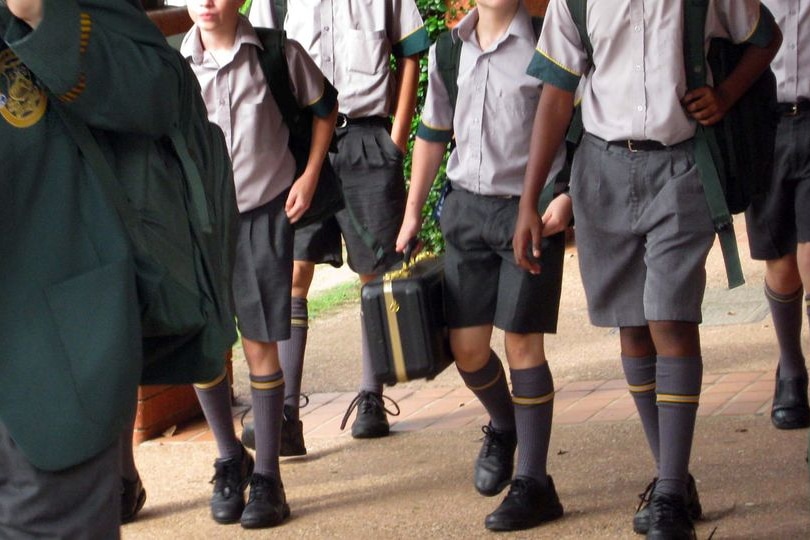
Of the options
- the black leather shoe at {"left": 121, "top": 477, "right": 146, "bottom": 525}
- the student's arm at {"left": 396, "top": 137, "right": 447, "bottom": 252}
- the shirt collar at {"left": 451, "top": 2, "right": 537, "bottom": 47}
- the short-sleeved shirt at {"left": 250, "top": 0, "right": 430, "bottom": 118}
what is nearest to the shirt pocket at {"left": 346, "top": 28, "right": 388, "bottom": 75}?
the short-sleeved shirt at {"left": 250, "top": 0, "right": 430, "bottom": 118}

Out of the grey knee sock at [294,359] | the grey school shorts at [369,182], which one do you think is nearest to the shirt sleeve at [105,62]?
the grey knee sock at [294,359]

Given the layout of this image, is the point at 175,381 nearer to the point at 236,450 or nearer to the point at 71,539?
the point at 71,539

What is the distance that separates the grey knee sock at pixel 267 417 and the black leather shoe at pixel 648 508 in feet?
4.45

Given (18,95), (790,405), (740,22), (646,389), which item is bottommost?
(790,405)

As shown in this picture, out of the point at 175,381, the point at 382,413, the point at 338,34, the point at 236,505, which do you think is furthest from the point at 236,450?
the point at 175,381

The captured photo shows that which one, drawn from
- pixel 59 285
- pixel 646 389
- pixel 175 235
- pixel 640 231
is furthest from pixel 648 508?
pixel 59 285

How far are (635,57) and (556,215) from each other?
70cm

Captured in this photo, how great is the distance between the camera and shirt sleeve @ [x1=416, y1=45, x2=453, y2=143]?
5359 mm

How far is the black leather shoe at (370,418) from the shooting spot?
21.2ft

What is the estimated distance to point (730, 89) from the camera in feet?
14.9

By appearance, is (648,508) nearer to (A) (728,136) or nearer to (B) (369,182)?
(A) (728,136)

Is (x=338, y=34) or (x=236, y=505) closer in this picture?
(x=236, y=505)

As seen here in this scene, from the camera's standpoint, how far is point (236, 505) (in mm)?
5383

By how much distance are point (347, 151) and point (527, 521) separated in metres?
2.17
